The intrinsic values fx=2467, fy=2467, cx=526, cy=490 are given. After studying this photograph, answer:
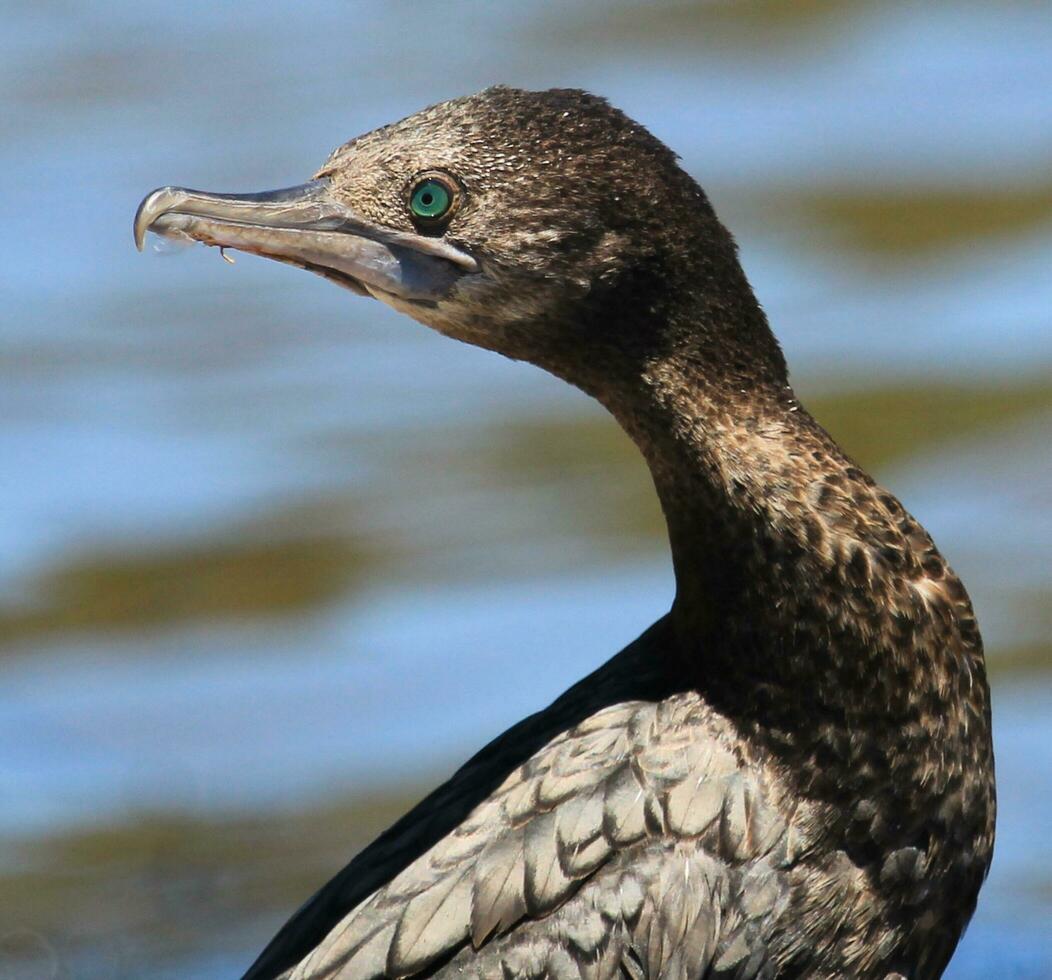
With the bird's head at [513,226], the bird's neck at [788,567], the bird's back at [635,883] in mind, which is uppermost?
the bird's head at [513,226]

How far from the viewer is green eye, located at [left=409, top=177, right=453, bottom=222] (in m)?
5.03

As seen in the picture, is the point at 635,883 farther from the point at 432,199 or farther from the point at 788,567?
the point at 432,199

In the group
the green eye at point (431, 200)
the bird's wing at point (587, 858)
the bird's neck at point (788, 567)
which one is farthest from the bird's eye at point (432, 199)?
the bird's wing at point (587, 858)

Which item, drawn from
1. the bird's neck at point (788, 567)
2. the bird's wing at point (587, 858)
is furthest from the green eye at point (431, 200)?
the bird's wing at point (587, 858)

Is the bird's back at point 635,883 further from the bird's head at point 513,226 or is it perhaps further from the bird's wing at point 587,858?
the bird's head at point 513,226

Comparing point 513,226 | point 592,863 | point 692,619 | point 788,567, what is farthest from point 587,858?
point 513,226

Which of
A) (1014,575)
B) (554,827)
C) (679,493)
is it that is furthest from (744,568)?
(1014,575)

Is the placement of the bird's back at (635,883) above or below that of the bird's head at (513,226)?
below

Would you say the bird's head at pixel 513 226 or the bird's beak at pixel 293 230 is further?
the bird's beak at pixel 293 230

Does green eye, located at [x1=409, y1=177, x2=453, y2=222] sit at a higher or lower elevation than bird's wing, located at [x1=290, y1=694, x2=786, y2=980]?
higher

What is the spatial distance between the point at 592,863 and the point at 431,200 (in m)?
1.40

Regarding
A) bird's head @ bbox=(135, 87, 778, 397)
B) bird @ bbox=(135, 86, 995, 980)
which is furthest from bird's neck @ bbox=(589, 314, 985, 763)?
bird's head @ bbox=(135, 87, 778, 397)

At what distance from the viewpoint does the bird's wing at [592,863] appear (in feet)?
16.5

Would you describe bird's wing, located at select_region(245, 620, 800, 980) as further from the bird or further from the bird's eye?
the bird's eye
